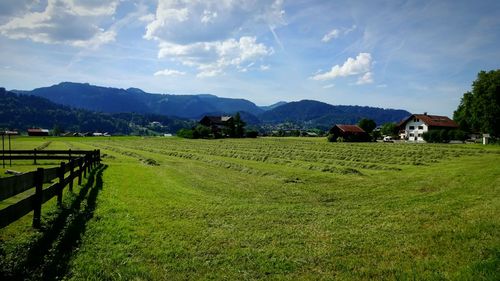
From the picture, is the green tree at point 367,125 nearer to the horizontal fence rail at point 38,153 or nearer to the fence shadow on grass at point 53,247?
the horizontal fence rail at point 38,153

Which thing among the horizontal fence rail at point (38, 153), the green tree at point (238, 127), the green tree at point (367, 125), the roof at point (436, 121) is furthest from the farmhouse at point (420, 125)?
the horizontal fence rail at point (38, 153)

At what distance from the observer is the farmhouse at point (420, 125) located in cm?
10169

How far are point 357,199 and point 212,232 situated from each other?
816 centimetres

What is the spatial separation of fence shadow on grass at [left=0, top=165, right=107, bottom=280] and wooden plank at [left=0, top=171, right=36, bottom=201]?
1349 millimetres

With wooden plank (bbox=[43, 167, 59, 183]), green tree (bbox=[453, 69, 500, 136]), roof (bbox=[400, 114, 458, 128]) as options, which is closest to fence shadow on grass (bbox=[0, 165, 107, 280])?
wooden plank (bbox=[43, 167, 59, 183])

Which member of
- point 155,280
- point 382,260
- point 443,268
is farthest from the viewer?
point 382,260

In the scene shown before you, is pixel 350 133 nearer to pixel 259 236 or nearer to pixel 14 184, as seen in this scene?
pixel 259 236

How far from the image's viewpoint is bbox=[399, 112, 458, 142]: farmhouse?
102m

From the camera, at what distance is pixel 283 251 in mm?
8531

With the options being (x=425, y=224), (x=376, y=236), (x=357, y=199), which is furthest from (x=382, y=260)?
(x=357, y=199)

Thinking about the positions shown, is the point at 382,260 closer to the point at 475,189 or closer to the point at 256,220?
the point at 256,220

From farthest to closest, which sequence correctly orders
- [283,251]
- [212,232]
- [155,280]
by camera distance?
[212,232] → [283,251] → [155,280]

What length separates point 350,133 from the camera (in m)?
99.3

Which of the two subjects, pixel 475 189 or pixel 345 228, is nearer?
pixel 345 228
